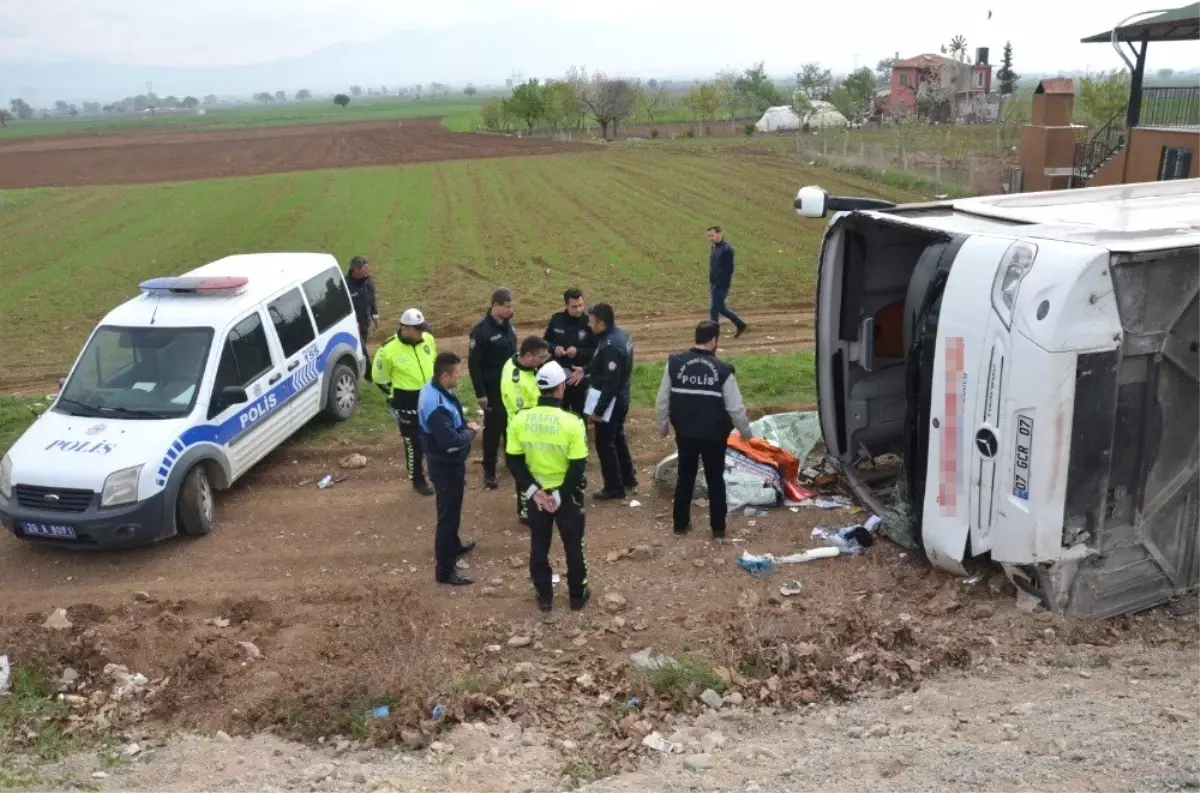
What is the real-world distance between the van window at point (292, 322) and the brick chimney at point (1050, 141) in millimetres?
19940

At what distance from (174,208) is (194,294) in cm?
2370

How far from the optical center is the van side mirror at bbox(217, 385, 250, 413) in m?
8.21

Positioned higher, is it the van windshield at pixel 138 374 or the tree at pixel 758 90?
the tree at pixel 758 90

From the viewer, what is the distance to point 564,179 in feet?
113

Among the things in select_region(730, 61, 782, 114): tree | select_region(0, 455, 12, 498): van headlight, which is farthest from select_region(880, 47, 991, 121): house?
select_region(0, 455, 12, 498): van headlight

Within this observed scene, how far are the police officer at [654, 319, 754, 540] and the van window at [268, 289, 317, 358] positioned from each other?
413 centimetres

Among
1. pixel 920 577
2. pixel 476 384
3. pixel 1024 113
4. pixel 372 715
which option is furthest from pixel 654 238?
pixel 1024 113

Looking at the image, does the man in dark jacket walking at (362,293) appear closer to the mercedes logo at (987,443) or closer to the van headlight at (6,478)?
the van headlight at (6,478)

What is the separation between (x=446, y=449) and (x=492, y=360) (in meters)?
1.83

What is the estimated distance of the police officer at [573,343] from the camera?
8.45 meters

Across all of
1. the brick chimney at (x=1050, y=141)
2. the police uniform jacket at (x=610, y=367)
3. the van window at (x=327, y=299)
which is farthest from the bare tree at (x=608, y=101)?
the police uniform jacket at (x=610, y=367)

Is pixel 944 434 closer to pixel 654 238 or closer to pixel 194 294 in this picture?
pixel 194 294

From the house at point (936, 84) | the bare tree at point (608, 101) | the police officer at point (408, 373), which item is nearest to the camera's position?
the police officer at point (408, 373)

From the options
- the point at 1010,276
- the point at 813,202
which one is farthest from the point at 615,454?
the point at 1010,276
